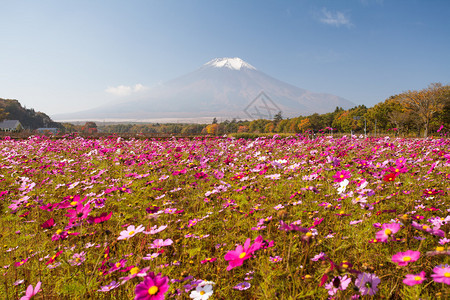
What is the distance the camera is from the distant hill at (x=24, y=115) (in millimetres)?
89438

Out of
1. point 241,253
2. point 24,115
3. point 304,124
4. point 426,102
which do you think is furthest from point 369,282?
point 24,115

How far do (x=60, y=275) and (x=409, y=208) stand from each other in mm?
3200

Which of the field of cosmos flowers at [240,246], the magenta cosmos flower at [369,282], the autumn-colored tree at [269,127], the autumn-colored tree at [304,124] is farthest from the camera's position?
the autumn-colored tree at [269,127]

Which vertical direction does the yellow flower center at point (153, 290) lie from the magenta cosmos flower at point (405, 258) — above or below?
below

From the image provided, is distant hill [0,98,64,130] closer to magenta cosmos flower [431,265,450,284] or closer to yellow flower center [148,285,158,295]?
yellow flower center [148,285,158,295]

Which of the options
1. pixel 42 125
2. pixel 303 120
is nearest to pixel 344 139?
pixel 303 120

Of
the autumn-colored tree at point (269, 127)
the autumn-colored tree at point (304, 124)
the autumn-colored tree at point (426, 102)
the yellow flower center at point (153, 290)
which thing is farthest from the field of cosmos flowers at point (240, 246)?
the autumn-colored tree at point (269, 127)

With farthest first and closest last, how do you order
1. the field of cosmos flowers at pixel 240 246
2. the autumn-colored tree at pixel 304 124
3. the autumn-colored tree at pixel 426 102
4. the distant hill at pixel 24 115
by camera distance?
1. the autumn-colored tree at pixel 304 124
2. the distant hill at pixel 24 115
3. the autumn-colored tree at pixel 426 102
4. the field of cosmos flowers at pixel 240 246

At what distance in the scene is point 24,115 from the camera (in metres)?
96.4

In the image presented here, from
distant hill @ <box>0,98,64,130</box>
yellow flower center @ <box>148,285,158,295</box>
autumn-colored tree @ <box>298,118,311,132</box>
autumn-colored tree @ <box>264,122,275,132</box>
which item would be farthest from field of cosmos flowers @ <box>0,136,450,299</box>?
autumn-colored tree @ <box>264,122,275,132</box>

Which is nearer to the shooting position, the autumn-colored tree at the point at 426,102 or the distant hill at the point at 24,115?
the autumn-colored tree at the point at 426,102

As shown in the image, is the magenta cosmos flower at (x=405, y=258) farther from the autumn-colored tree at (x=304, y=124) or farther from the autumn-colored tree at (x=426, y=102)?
the autumn-colored tree at (x=304, y=124)

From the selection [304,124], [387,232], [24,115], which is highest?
[24,115]

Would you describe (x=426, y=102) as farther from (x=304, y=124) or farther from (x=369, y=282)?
(x=304, y=124)
